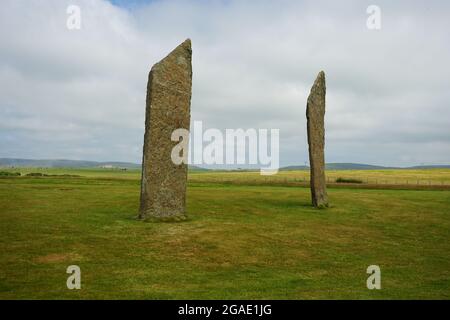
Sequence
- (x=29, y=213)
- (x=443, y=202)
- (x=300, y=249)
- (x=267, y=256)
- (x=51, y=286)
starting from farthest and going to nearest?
(x=443, y=202), (x=29, y=213), (x=300, y=249), (x=267, y=256), (x=51, y=286)

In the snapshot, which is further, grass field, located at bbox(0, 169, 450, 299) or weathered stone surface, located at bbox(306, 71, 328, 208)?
weathered stone surface, located at bbox(306, 71, 328, 208)

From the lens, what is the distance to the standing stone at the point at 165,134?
16688mm

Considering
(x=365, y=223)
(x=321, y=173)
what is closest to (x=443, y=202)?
(x=321, y=173)

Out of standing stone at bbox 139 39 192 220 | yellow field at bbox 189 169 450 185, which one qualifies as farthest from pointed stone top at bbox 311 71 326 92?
yellow field at bbox 189 169 450 185

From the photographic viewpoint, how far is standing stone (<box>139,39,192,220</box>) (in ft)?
54.7

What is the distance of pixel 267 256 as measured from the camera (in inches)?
489

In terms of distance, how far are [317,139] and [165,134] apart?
10.1 m

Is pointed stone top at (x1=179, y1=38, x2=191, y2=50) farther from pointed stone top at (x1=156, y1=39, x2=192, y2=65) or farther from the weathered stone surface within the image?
the weathered stone surface

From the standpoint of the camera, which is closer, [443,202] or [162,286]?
[162,286]

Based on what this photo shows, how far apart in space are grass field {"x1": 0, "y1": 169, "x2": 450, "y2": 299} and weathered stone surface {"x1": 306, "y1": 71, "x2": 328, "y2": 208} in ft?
8.20
